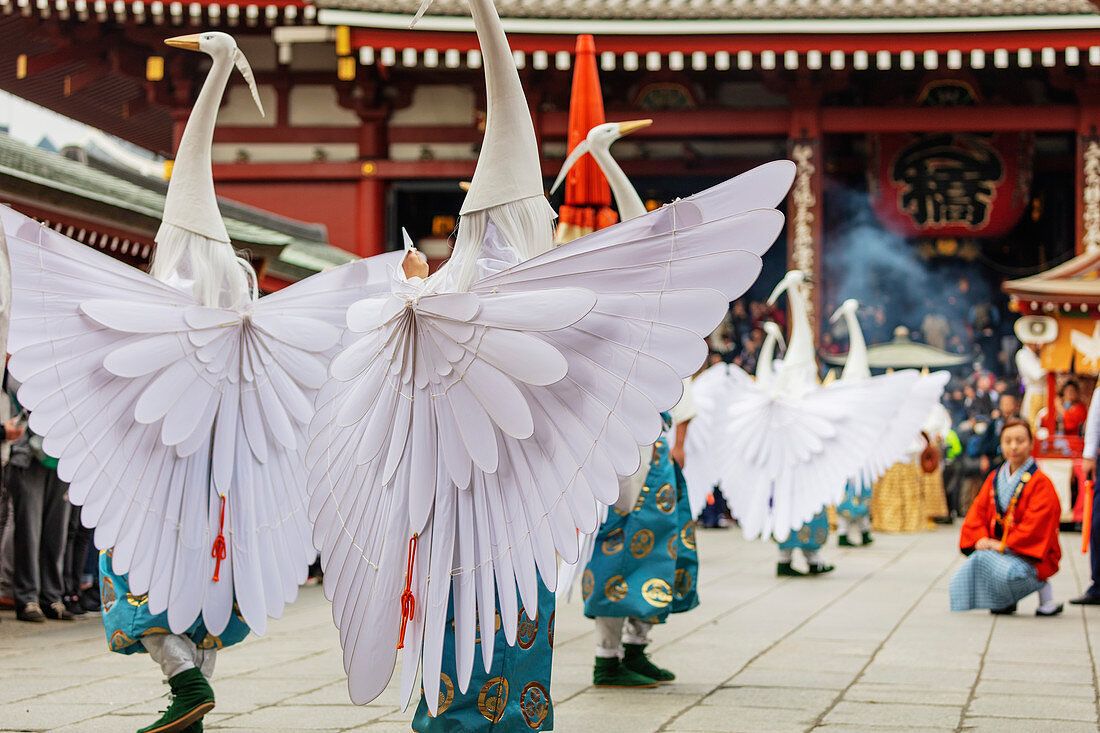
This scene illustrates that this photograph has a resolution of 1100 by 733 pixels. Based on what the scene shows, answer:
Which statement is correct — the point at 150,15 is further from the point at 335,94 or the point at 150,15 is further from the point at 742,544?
the point at 742,544

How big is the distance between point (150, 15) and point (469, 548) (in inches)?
478

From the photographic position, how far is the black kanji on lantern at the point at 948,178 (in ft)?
53.5

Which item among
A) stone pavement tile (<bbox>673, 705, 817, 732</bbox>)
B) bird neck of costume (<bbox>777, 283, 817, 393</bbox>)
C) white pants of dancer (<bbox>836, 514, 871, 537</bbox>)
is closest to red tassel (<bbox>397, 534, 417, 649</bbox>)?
stone pavement tile (<bbox>673, 705, 817, 732</bbox>)

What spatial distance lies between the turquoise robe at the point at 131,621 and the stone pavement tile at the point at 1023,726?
251 cm

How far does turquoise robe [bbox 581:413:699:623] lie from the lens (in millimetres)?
5027

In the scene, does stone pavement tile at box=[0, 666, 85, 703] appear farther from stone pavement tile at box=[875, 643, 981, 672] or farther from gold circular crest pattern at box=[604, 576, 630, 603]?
stone pavement tile at box=[875, 643, 981, 672]

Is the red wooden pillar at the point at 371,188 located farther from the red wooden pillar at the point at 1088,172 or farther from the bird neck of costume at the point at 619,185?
the bird neck of costume at the point at 619,185

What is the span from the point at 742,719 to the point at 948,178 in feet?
43.1

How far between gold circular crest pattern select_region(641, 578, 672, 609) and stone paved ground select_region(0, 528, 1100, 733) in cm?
37

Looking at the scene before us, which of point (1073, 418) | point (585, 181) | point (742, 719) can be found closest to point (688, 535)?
point (742, 719)

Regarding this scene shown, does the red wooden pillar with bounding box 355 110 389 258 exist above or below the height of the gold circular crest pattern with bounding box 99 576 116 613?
above

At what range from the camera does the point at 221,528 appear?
4.14 meters

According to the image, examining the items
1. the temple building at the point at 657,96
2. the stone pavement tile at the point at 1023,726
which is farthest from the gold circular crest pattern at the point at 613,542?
the temple building at the point at 657,96

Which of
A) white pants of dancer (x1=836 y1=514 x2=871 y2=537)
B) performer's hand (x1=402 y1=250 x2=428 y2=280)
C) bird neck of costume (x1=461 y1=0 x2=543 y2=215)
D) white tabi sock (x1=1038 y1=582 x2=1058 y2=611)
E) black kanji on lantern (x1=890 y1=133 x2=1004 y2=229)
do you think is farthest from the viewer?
black kanji on lantern (x1=890 y1=133 x2=1004 y2=229)
